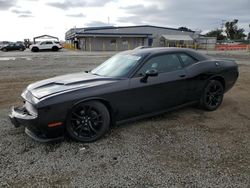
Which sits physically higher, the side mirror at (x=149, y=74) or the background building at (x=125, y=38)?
the background building at (x=125, y=38)

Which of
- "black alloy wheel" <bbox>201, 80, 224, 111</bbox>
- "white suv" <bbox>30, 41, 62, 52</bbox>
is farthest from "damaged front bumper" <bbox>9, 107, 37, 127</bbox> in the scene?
"white suv" <bbox>30, 41, 62, 52</bbox>

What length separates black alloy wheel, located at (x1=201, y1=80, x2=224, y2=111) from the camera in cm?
553

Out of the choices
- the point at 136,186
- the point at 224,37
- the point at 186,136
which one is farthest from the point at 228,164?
the point at 224,37

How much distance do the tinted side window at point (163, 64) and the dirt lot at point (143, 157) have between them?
3.25 feet

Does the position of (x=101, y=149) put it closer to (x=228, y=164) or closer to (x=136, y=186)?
(x=136, y=186)

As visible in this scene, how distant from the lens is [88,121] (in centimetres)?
412

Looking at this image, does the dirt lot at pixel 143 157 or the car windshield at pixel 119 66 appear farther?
the car windshield at pixel 119 66

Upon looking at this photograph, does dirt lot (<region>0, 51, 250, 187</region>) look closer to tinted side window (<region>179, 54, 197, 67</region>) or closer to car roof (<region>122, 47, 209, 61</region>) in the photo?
tinted side window (<region>179, 54, 197, 67</region>)

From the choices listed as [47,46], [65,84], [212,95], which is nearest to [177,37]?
[47,46]

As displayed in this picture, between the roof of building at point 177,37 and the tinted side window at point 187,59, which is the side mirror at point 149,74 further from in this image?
the roof of building at point 177,37

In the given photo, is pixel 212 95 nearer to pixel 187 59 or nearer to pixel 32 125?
pixel 187 59

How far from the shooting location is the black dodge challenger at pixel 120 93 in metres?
3.86

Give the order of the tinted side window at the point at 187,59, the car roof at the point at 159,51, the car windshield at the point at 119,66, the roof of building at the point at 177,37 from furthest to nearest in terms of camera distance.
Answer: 1. the roof of building at the point at 177,37
2. the tinted side window at the point at 187,59
3. the car roof at the point at 159,51
4. the car windshield at the point at 119,66

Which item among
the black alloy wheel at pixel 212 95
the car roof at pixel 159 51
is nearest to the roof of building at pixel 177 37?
the black alloy wheel at pixel 212 95
